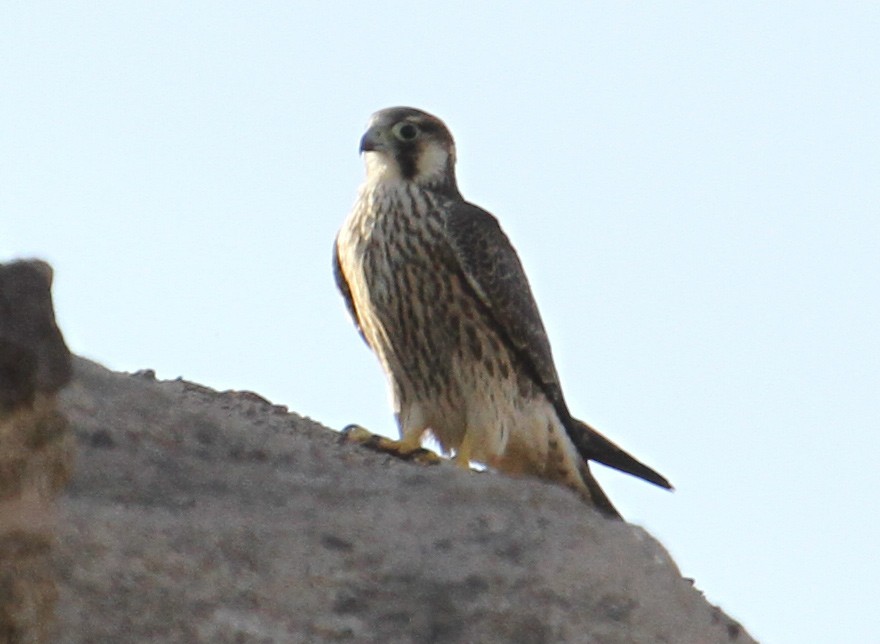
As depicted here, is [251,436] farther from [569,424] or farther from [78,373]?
[569,424]

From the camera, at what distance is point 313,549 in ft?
15.9

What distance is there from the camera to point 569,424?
807 centimetres

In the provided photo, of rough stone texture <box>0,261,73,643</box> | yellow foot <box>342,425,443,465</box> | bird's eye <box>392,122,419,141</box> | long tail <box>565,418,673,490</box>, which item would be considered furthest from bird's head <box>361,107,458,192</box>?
rough stone texture <box>0,261,73,643</box>

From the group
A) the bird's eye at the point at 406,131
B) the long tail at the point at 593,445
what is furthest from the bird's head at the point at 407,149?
the long tail at the point at 593,445

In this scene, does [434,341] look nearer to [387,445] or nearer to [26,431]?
[387,445]

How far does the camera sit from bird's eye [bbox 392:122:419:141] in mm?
8188

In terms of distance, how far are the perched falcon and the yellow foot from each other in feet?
2.47

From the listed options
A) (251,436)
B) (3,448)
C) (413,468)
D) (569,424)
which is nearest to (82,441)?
(251,436)

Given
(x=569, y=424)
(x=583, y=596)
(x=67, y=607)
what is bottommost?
(x=67, y=607)

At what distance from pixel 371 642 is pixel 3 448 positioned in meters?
1.11

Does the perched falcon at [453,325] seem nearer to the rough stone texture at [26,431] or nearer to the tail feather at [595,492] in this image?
the tail feather at [595,492]

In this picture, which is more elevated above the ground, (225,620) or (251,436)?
(251,436)

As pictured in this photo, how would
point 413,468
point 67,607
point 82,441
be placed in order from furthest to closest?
point 413,468 → point 82,441 → point 67,607

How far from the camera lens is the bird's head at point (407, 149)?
8117 millimetres
